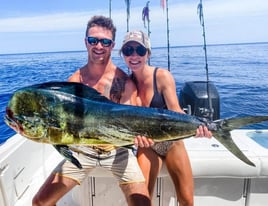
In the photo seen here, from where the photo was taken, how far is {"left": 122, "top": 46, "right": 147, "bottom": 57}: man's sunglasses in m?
2.09

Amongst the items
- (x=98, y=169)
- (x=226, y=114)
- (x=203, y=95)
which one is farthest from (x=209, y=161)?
(x=226, y=114)

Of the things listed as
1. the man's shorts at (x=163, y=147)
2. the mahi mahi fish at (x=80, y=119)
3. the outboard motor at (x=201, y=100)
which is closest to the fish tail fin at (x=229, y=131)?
the mahi mahi fish at (x=80, y=119)

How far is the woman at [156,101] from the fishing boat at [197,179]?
95mm

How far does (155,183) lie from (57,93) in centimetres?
125

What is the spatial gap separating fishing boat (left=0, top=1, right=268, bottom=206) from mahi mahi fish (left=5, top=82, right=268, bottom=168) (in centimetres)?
71

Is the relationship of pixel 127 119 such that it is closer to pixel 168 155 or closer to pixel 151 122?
pixel 151 122

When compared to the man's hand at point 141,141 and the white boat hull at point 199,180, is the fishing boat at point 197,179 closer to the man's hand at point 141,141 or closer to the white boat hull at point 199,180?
the white boat hull at point 199,180

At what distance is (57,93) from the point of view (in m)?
1.42

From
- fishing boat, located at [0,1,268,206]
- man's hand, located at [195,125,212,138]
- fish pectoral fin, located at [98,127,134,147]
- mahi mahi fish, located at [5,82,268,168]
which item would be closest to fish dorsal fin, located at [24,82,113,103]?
mahi mahi fish, located at [5,82,268,168]

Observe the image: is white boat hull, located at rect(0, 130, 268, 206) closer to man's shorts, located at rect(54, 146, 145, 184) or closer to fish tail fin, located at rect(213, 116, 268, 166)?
man's shorts, located at rect(54, 146, 145, 184)

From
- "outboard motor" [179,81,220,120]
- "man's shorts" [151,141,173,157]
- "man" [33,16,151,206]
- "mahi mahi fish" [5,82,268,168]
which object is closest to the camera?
"mahi mahi fish" [5,82,268,168]

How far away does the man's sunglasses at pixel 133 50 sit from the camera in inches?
82.4

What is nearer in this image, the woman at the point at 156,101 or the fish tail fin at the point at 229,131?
the fish tail fin at the point at 229,131

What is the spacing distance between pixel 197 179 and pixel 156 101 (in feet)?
2.45
